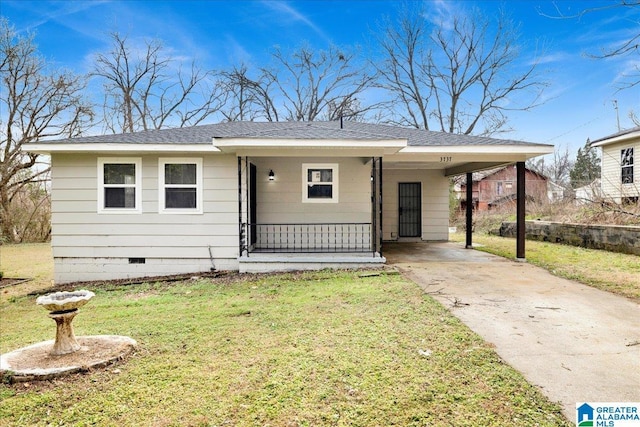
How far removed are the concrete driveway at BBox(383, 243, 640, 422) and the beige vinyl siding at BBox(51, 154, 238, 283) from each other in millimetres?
4101

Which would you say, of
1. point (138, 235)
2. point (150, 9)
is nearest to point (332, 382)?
point (138, 235)

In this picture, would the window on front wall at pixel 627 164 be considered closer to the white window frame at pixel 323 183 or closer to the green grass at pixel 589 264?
the green grass at pixel 589 264

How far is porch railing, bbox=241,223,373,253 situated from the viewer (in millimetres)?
8922

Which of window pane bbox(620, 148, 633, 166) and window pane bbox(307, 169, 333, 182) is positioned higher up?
window pane bbox(620, 148, 633, 166)

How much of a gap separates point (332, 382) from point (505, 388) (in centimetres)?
126

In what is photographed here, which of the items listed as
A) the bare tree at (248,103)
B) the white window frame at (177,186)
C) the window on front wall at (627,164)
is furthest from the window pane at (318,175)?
the window on front wall at (627,164)

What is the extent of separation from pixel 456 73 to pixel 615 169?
9.46 meters

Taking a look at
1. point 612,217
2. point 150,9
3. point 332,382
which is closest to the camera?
point 332,382

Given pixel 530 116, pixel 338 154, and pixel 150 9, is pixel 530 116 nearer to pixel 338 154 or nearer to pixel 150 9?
pixel 338 154

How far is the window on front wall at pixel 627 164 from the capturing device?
52.1ft

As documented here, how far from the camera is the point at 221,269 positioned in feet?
25.6

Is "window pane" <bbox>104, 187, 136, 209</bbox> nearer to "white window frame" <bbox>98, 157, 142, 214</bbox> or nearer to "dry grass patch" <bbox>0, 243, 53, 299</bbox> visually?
"white window frame" <bbox>98, 157, 142, 214</bbox>

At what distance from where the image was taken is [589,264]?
762 centimetres

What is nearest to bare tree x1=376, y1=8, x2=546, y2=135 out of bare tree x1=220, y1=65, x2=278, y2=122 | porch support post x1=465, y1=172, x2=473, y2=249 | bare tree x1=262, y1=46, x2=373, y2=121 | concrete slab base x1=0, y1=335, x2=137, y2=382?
bare tree x1=262, y1=46, x2=373, y2=121
